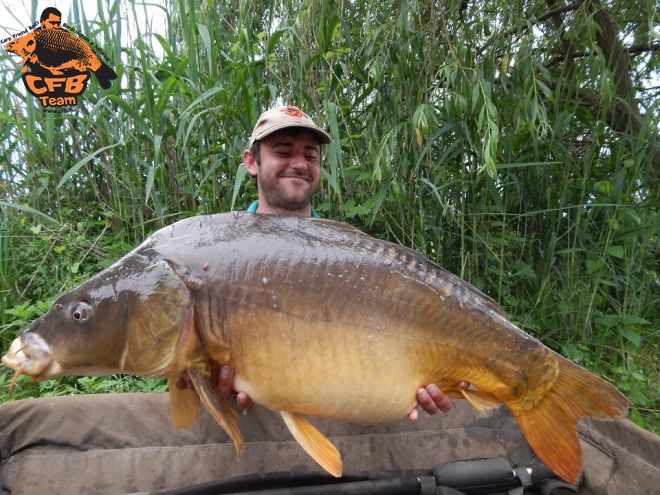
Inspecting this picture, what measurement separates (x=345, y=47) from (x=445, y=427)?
1.84m

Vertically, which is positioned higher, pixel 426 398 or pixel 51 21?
pixel 51 21

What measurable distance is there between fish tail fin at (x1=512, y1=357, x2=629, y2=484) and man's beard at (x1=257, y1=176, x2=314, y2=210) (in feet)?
3.72

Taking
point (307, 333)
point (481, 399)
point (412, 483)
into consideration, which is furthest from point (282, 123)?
point (412, 483)

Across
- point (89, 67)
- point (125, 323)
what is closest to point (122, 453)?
point (125, 323)

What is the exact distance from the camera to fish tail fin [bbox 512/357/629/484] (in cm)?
121

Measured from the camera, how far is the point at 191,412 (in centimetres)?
132

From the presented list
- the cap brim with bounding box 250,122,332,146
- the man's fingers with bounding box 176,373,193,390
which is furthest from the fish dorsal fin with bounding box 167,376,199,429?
the cap brim with bounding box 250,122,332,146

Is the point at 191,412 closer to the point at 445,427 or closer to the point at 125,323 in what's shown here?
the point at 125,323

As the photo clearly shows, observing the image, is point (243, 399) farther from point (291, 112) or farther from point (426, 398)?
point (291, 112)

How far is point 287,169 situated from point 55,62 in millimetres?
1605

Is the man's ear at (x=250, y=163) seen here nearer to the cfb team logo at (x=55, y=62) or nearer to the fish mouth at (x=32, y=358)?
the cfb team logo at (x=55, y=62)

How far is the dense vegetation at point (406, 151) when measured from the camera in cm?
219

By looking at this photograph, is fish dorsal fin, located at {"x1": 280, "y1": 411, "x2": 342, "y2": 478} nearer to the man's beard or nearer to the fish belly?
the fish belly

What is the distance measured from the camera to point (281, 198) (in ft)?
6.50
